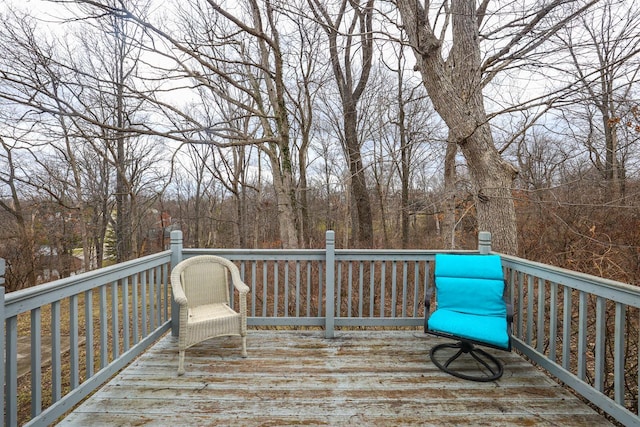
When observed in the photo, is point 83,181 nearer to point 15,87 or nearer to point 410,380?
point 15,87

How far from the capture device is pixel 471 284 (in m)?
2.75

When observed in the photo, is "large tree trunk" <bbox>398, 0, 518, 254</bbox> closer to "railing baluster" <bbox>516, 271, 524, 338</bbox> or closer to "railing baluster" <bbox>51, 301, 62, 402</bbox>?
"railing baluster" <bbox>516, 271, 524, 338</bbox>

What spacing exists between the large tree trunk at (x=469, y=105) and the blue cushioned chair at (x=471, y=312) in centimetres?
141

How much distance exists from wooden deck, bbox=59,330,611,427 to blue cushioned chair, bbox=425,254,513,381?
0.15m

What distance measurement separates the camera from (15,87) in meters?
6.08

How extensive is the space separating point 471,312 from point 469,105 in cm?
256

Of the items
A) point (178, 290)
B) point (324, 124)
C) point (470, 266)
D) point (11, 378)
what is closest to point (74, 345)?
point (11, 378)

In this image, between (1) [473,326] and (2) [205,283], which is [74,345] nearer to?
(2) [205,283]

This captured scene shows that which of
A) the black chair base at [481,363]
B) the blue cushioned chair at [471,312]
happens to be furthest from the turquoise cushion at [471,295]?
the black chair base at [481,363]

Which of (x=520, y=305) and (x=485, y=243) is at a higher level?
(x=485, y=243)

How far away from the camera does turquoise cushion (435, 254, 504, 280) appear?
8.98 feet

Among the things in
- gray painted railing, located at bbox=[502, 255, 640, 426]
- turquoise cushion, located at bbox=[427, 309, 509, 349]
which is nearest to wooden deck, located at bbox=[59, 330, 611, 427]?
gray painted railing, located at bbox=[502, 255, 640, 426]

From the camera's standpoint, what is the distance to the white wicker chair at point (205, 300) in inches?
99.3

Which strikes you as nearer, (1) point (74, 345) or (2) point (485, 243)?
(1) point (74, 345)
